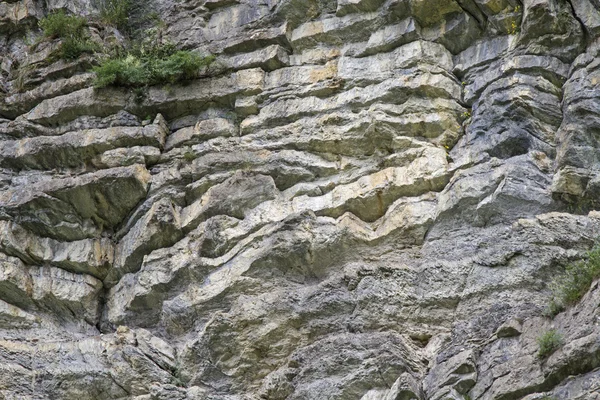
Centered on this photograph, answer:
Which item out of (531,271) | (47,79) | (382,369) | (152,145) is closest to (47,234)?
(152,145)

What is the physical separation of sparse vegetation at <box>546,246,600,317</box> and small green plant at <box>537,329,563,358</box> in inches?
23.7

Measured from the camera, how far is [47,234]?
14.8m

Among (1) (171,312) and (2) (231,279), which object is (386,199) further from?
(1) (171,312)

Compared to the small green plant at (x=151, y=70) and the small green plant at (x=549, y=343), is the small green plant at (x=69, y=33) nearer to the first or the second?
the small green plant at (x=151, y=70)

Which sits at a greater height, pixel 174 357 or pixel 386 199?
pixel 386 199

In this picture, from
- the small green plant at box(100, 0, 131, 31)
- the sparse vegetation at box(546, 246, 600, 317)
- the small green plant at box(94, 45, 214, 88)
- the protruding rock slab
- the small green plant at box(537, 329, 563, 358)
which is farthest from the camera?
the small green plant at box(100, 0, 131, 31)

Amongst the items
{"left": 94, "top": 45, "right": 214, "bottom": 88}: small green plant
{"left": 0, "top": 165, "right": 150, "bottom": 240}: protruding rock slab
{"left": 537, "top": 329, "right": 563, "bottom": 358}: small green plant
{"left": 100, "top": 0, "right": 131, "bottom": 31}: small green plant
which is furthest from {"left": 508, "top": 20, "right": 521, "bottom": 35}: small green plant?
{"left": 100, "top": 0, "right": 131, "bottom": 31}: small green plant

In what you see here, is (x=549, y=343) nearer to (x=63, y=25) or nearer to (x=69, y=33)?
(x=69, y=33)

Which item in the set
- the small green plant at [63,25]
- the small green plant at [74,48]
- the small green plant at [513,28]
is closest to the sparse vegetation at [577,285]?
the small green plant at [513,28]

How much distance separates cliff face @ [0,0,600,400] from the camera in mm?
11422

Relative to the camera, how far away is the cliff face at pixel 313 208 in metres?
11.4

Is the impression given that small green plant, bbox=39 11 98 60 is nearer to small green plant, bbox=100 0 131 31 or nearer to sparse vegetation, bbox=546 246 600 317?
small green plant, bbox=100 0 131 31

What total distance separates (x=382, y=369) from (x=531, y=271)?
219cm

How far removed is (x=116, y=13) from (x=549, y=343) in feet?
36.7
